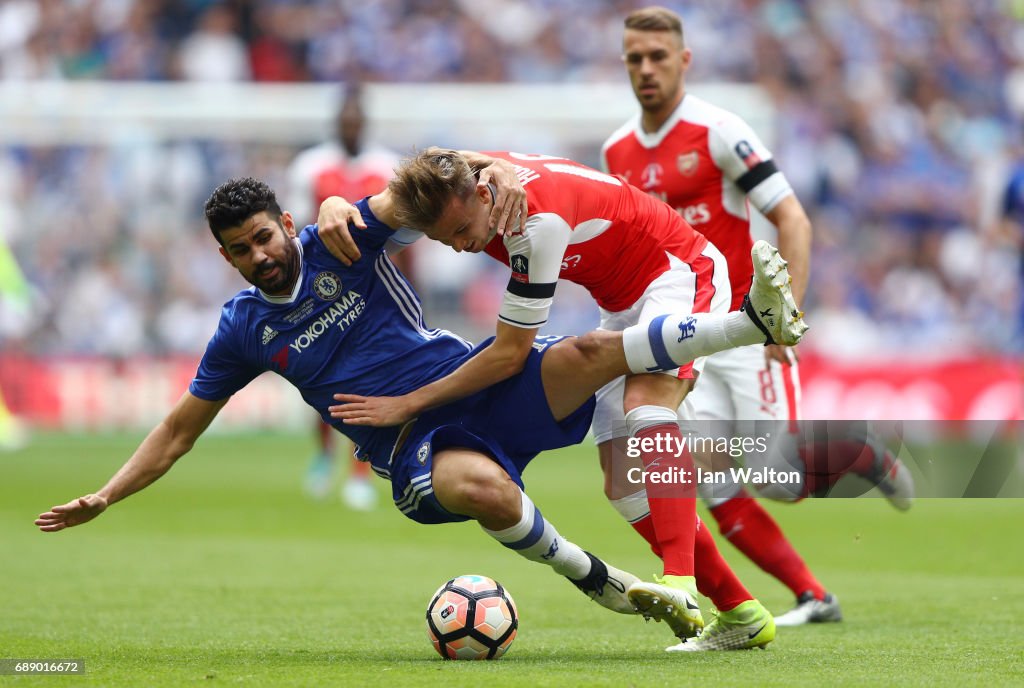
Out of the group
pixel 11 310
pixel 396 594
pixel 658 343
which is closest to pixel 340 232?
pixel 658 343

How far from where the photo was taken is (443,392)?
5605mm

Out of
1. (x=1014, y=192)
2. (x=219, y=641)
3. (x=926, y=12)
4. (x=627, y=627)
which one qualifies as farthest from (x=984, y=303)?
(x=219, y=641)

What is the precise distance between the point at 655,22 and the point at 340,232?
2.17 meters

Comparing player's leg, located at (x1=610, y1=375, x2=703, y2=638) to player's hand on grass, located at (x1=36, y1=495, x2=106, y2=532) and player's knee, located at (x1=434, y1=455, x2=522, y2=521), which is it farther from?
player's hand on grass, located at (x1=36, y1=495, x2=106, y2=532)

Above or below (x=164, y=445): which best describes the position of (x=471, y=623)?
below

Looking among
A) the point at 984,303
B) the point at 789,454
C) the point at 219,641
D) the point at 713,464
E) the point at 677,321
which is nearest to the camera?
Result: the point at 677,321

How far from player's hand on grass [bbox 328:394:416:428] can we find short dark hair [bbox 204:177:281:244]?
0.77m

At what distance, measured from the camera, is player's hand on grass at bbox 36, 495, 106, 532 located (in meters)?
5.39

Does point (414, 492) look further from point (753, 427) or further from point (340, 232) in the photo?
point (753, 427)

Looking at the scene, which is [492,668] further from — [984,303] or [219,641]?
[984,303]

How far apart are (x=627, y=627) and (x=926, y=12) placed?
20.1m

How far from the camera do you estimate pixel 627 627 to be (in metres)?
6.47

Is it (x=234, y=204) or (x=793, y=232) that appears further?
(x=793, y=232)

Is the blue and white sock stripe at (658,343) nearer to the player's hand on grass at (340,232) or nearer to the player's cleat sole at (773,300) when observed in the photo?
the player's cleat sole at (773,300)
